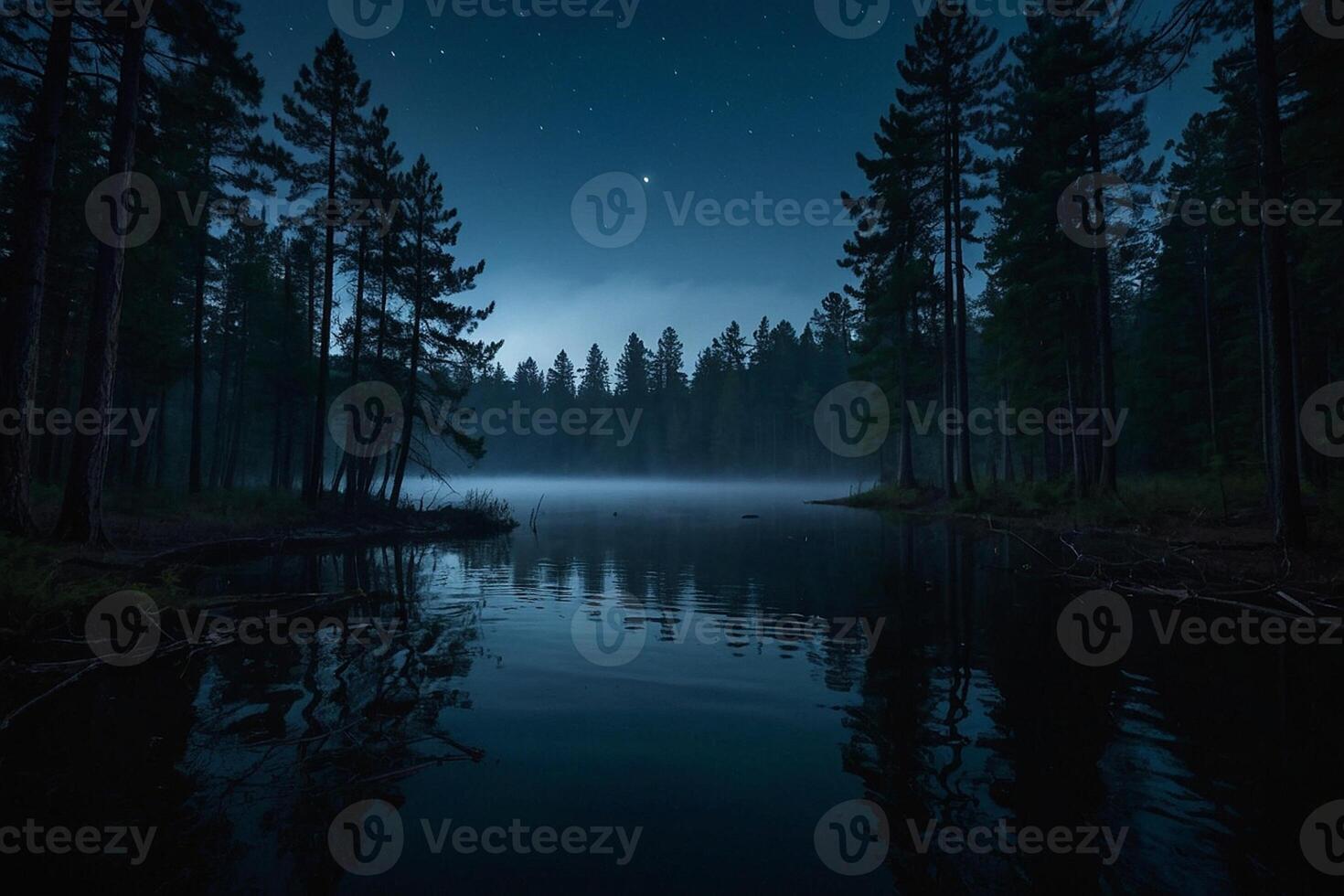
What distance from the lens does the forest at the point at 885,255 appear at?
1130 centimetres

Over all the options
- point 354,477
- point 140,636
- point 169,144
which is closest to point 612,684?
point 140,636

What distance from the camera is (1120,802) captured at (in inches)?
159

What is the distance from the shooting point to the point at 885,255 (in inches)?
1264

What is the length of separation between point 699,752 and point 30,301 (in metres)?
14.1

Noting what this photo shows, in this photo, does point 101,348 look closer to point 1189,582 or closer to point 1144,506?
point 1189,582

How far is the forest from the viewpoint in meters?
11.3

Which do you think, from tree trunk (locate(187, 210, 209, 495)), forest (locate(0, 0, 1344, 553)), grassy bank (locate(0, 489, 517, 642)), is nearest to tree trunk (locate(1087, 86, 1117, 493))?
forest (locate(0, 0, 1344, 553))

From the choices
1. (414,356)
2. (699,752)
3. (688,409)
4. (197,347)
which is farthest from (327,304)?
(688,409)

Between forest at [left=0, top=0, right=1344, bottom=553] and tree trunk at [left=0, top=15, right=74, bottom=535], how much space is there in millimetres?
54

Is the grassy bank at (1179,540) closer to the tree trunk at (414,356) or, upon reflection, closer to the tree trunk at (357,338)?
the tree trunk at (414,356)

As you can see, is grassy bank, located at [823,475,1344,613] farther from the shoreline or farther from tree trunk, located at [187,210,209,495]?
tree trunk, located at [187,210,209,495]

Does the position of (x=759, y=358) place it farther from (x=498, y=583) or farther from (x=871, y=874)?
(x=871, y=874)

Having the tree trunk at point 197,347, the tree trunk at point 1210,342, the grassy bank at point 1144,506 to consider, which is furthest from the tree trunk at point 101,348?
the tree trunk at point 1210,342

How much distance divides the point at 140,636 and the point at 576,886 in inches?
292
